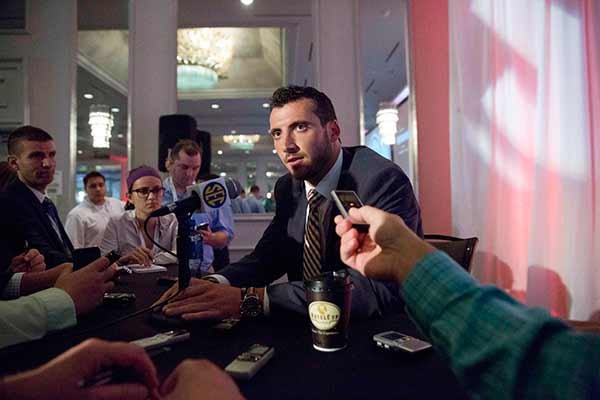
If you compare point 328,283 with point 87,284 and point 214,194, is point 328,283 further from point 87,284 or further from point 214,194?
point 87,284

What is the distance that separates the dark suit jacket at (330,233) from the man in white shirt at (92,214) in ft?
7.17

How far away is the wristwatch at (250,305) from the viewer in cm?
110

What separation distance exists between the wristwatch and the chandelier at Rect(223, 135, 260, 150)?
9.88ft

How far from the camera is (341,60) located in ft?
12.2

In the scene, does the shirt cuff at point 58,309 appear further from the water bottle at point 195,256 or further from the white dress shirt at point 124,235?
the white dress shirt at point 124,235

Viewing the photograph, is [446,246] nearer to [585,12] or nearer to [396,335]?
[396,335]

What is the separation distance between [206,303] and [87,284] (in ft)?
1.23

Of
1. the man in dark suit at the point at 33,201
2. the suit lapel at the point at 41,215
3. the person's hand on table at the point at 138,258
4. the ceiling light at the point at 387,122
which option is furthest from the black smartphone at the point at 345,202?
the ceiling light at the point at 387,122

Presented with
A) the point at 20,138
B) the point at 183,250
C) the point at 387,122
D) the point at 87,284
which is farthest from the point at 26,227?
the point at 387,122

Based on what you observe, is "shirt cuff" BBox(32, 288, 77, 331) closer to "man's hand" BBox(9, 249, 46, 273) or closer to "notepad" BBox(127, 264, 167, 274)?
"man's hand" BBox(9, 249, 46, 273)

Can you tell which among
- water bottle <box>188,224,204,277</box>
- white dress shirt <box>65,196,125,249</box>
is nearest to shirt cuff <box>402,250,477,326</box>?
water bottle <box>188,224,204,277</box>

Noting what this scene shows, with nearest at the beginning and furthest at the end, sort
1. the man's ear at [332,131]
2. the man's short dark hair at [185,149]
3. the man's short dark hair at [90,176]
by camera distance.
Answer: the man's ear at [332,131], the man's short dark hair at [185,149], the man's short dark hair at [90,176]

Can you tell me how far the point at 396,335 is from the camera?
0.89 m

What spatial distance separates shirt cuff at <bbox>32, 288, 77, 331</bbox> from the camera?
101cm
